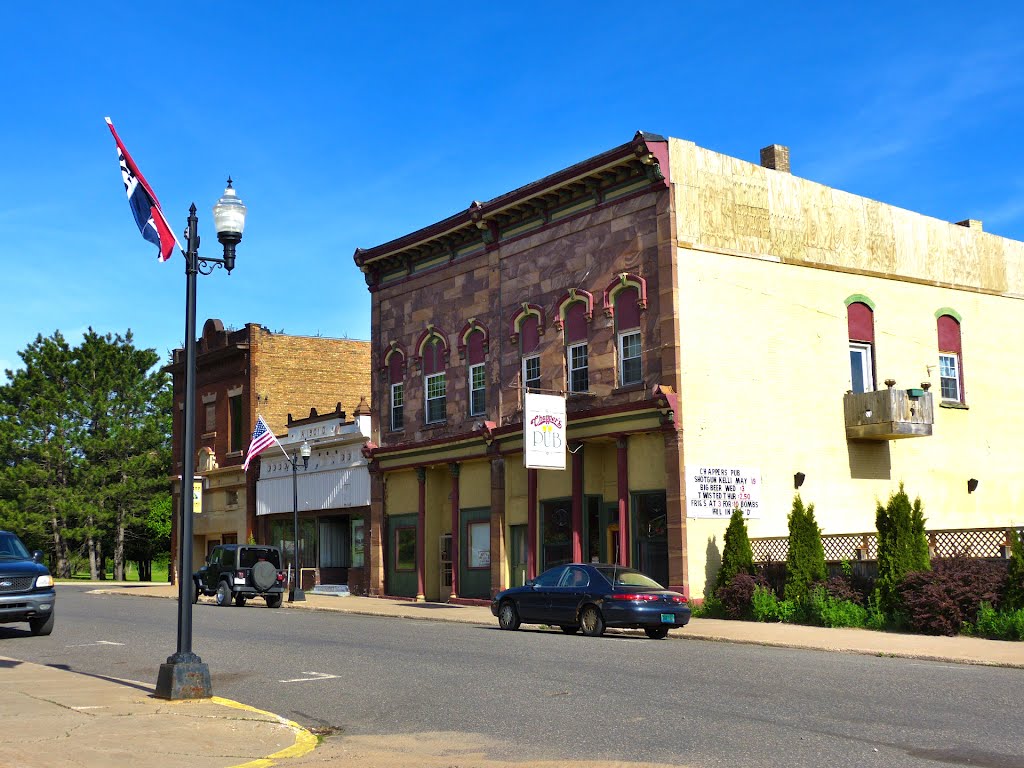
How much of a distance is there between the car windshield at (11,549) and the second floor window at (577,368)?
14.9 meters

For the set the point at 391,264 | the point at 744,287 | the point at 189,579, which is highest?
the point at 391,264

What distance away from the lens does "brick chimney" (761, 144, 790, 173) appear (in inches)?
1298

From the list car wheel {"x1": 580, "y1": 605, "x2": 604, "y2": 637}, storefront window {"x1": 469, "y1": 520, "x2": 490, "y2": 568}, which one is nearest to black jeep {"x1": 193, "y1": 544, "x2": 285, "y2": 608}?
storefront window {"x1": 469, "y1": 520, "x2": 490, "y2": 568}

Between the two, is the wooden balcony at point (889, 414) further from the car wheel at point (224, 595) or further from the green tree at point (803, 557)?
the car wheel at point (224, 595)

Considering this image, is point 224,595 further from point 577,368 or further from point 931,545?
point 931,545

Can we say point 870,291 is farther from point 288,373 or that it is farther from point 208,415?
point 208,415

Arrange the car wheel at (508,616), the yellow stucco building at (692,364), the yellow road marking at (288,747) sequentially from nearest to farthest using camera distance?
the yellow road marking at (288,747) → the car wheel at (508,616) → the yellow stucco building at (692,364)

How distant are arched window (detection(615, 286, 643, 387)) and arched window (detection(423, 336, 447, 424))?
26.5 ft

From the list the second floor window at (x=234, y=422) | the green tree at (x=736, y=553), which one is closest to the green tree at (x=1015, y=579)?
the green tree at (x=736, y=553)

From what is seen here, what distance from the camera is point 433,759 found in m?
9.52

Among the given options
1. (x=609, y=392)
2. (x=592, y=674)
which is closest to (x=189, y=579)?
(x=592, y=674)

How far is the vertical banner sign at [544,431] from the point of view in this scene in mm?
→ 29172

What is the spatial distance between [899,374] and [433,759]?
84.1 ft

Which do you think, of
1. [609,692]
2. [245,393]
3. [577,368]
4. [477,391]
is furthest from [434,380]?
[609,692]
